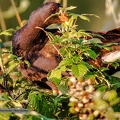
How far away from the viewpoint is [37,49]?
3494mm

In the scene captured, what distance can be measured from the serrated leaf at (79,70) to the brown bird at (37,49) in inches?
47.0

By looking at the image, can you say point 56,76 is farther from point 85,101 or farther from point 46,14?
point 46,14

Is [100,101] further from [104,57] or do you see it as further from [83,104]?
[104,57]

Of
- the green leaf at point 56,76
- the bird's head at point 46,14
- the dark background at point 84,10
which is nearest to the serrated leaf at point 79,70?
the green leaf at point 56,76

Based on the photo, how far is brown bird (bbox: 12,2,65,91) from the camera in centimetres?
331

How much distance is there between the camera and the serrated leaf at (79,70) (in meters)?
1.92

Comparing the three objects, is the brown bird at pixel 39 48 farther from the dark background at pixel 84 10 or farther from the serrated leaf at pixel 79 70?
the dark background at pixel 84 10

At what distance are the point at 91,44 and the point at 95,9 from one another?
3.86 m

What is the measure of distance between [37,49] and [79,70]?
62.2 inches

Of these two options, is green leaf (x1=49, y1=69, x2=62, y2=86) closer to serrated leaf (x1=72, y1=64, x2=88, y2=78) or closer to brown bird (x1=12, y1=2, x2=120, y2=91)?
serrated leaf (x1=72, y1=64, x2=88, y2=78)

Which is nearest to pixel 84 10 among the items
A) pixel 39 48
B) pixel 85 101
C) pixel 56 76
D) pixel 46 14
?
pixel 46 14

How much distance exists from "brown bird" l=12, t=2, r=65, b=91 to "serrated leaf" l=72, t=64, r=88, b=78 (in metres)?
1.19

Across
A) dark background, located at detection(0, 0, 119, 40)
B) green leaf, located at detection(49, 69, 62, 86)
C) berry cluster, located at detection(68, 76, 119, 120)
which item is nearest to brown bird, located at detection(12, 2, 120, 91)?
green leaf, located at detection(49, 69, 62, 86)

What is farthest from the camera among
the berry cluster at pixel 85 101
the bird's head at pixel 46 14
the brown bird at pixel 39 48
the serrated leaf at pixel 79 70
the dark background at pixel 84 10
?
the dark background at pixel 84 10
